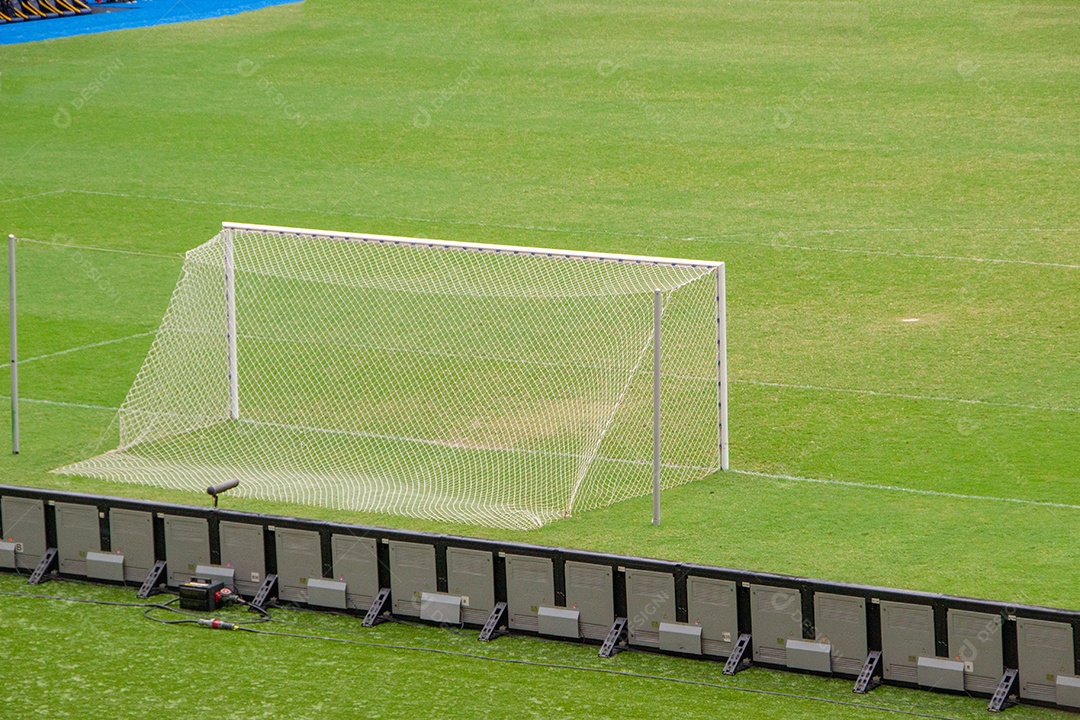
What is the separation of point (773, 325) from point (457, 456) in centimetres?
486

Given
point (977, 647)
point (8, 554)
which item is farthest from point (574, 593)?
point (8, 554)

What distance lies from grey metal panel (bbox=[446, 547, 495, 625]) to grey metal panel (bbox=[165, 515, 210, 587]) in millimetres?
1742

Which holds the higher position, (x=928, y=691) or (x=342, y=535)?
(x=342, y=535)

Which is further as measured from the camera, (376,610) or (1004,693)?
(376,610)

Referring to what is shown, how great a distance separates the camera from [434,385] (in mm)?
14453

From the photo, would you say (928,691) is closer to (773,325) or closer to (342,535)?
(342,535)

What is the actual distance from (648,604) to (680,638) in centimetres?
28

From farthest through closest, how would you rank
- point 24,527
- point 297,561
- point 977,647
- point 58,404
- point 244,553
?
A: point 58,404
point 24,527
point 244,553
point 297,561
point 977,647

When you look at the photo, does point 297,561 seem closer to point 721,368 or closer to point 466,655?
point 466,655

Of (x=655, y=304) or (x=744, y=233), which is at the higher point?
(x=744, y=233)

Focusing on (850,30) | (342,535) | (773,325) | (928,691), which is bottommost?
(928,691)

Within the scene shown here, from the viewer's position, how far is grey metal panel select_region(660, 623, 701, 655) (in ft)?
31.2

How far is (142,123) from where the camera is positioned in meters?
26.8

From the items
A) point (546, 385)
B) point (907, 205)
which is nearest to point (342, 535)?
point (546, 385)
